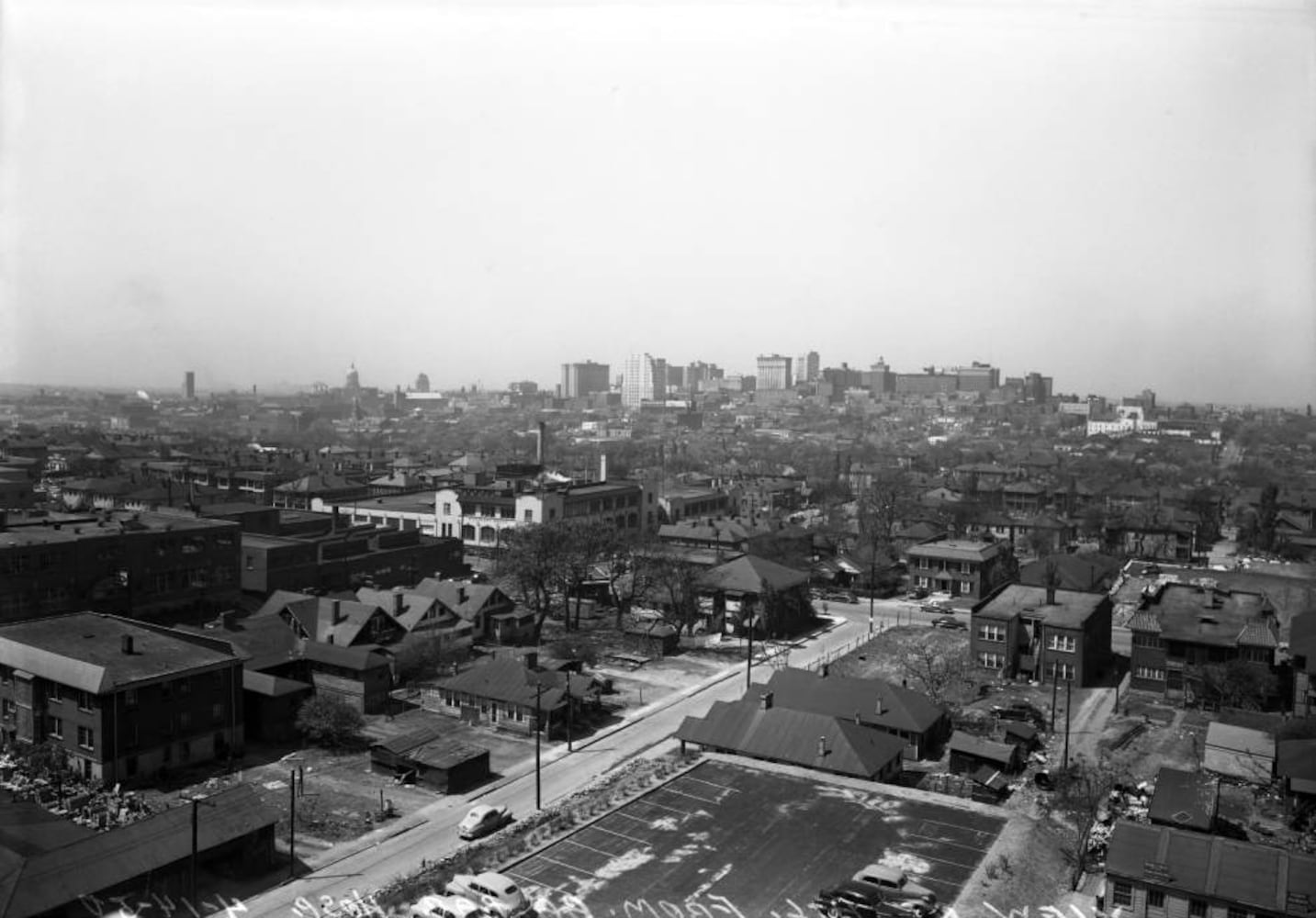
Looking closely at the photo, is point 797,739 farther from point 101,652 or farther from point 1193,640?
point 101,652

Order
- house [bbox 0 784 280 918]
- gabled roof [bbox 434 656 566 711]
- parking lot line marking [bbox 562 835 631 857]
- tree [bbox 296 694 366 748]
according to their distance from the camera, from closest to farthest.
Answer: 1. house [bbox 0 784 280 918]
2. parking lot line marking [bbox 562 835 631 857]
3. tree [bbox 296 694 366 748]
4. gabled roof [bbox 434 656 566 711]

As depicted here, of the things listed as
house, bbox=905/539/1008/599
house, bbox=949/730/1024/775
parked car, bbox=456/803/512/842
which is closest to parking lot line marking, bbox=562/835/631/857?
parked car, bbox=456/803/512/842

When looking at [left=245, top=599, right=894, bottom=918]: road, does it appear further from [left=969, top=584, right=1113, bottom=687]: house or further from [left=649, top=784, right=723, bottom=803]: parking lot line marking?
[left=969, top=584, right=1113, bottom=687]: house

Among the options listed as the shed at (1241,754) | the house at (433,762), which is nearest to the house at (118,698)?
the house at (433,762)

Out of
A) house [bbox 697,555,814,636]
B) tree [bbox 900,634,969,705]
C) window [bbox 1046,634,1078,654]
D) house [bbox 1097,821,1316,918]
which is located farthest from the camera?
house [bbox 697,555,814,636]

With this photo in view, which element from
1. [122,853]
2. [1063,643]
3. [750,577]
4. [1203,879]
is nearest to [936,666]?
[1063,643]

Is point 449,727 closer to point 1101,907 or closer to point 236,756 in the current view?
point 236,756
